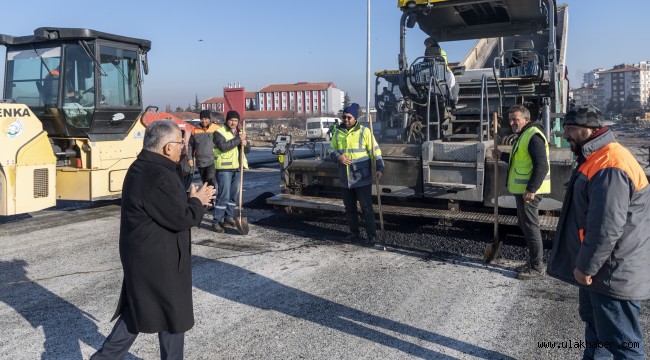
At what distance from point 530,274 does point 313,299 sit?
7.07 feet

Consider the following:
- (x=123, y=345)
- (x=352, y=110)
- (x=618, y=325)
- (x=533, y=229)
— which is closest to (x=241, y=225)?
(x=352, y=110)

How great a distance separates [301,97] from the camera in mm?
108875

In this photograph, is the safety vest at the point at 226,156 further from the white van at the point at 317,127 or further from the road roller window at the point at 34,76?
the white van at the point at 317,127

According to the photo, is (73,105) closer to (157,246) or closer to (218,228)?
(218,228)

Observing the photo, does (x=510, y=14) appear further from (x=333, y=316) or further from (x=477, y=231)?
(x=333, y=316)

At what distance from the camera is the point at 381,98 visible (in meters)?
15.5

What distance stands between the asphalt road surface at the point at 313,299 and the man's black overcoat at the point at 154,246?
0.92m

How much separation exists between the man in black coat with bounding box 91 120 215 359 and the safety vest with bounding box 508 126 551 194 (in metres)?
3.45

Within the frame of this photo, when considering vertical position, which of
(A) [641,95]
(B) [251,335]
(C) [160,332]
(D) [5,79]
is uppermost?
(A) [641,95]

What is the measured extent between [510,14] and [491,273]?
15.3 ft

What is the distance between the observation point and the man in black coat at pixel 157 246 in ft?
9.80

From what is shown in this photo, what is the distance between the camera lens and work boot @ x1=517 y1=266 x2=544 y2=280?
5.40 meters

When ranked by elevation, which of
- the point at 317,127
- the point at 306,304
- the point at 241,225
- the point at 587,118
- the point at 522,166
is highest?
the point at 317,127

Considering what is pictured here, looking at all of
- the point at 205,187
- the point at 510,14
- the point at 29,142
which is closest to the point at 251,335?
the point at 205,187
